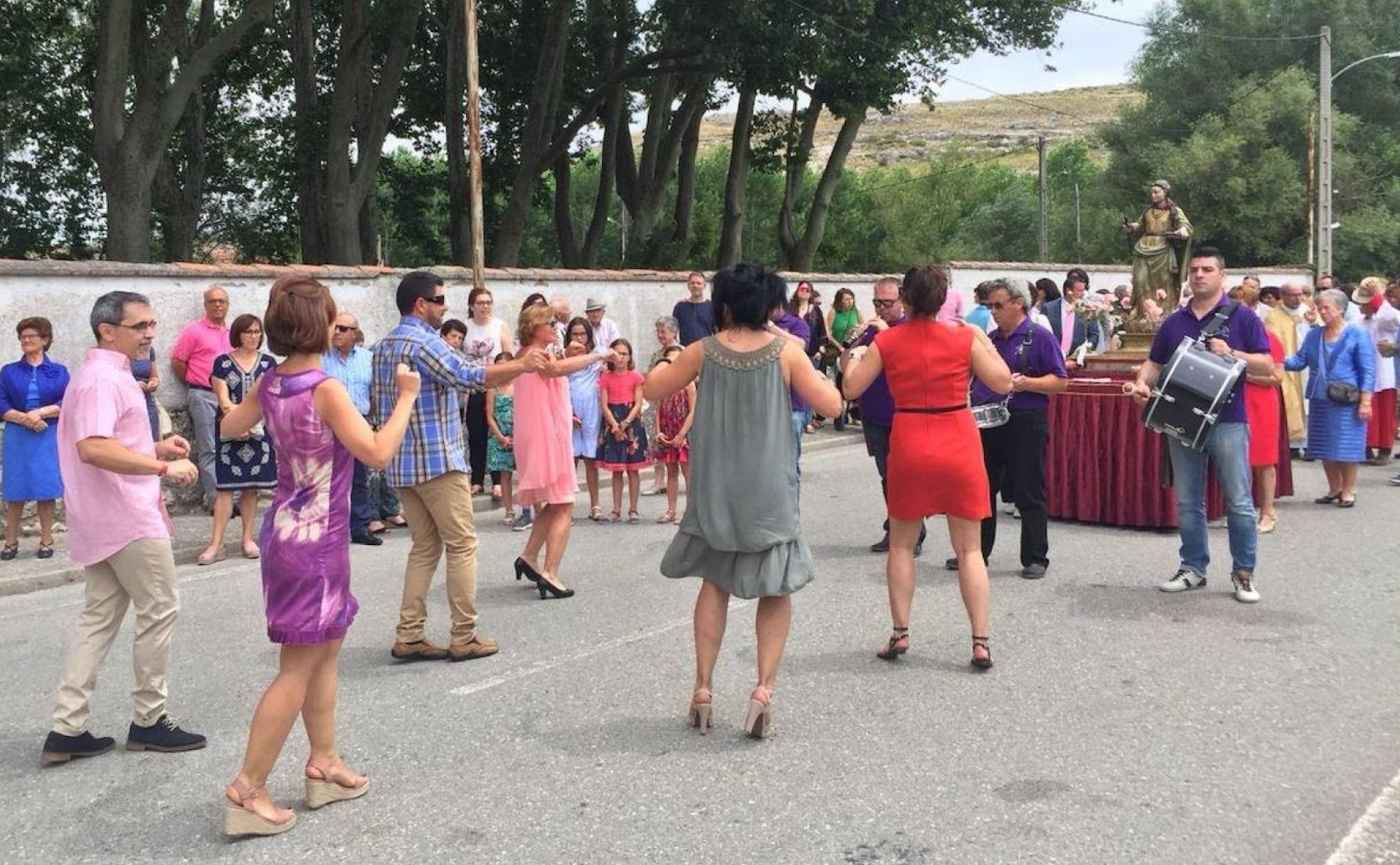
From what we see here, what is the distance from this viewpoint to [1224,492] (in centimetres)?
725

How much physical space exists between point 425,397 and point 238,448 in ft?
12.4

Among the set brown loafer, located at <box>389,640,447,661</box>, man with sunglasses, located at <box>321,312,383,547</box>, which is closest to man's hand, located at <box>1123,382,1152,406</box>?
brown loafer, located at <box>389,640,447,661</box>

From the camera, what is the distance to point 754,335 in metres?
4.98

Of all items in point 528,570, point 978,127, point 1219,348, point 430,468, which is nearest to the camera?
point 430,468

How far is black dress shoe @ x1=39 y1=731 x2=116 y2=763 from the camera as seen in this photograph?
4.87 metres

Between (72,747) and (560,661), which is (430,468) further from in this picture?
(72,747)

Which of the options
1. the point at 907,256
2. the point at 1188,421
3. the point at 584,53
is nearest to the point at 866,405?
the point at 1188,421

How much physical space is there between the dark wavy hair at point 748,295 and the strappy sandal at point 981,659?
1.90m

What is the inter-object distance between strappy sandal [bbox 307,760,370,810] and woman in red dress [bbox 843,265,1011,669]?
2614 millimetres

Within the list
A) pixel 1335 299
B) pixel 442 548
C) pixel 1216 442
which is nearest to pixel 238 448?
pixel 442 548

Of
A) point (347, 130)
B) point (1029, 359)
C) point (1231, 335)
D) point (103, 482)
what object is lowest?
point (103, 482)

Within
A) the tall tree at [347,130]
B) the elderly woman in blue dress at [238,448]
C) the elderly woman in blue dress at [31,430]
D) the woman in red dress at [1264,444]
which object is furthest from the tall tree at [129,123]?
the woman in red dress at [1264,444]

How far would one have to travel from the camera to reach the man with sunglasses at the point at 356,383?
9719mm

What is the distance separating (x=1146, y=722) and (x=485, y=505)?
7.83 m
